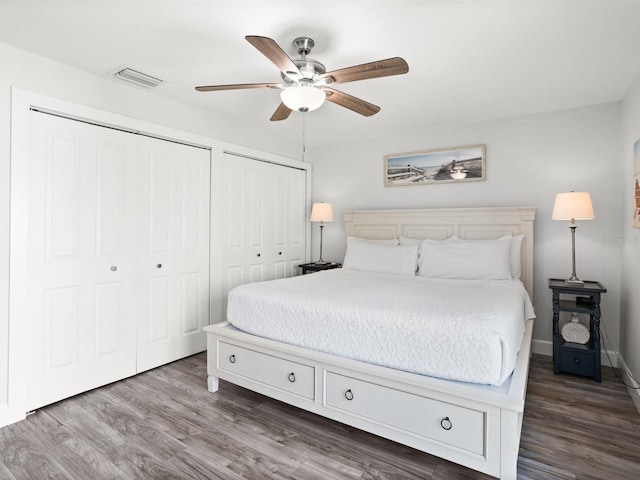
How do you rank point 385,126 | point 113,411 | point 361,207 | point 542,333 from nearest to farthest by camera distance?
point 113,411
point 542,333
point 385,126
point 361,207

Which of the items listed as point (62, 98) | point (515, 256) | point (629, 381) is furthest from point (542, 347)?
point (62, 98)

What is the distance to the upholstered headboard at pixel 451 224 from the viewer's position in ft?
11.7

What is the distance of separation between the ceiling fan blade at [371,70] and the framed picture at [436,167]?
7.58 feet

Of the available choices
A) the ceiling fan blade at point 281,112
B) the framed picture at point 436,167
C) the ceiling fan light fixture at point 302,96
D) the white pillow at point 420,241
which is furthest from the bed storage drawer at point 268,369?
the framed picture at point 436,167

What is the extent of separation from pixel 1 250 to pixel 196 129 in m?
1.87

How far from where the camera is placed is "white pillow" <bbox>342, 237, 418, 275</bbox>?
372cm

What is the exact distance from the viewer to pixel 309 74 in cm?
229

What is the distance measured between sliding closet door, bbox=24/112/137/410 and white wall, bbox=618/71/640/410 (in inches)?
155

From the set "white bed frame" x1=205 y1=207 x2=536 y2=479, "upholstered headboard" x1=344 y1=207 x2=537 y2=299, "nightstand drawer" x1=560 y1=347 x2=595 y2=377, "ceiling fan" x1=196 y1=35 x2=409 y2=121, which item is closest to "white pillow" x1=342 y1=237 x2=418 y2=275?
"upholstered headboard" x1=344 y1=207 x2=537 y2=299

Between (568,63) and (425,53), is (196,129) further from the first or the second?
(568,63)

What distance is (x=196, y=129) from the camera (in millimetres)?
3543

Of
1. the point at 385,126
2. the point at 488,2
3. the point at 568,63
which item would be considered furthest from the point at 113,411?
the point at 568,63

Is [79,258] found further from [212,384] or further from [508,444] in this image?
[508,444]

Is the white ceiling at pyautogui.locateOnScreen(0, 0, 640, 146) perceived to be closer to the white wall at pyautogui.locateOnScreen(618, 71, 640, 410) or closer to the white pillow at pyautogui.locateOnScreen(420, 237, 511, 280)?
the white wall at pyautogui.locateOnScreen(618, 71, 640, 410)
